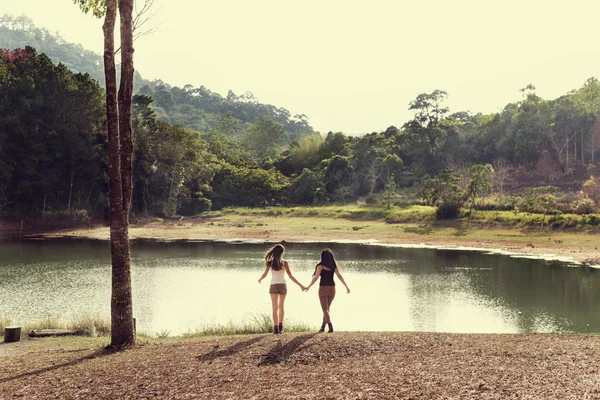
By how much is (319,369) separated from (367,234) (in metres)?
49.9

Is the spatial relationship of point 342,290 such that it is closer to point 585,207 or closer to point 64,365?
point 64,365

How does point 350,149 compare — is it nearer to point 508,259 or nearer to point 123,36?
point 508,259

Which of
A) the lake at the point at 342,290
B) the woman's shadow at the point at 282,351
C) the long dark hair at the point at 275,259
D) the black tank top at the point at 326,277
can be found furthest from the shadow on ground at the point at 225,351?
the lake at the point at 342,290

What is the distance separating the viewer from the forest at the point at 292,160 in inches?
2502

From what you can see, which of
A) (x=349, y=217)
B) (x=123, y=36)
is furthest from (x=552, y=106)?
(x=123, y=36)

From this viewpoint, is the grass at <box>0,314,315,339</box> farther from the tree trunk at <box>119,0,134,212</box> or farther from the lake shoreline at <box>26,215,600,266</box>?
the lake shoreline at <box>26,215,600,266</box>

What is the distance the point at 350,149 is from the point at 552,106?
112 feet

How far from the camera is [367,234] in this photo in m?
59.7

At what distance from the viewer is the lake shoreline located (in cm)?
4666

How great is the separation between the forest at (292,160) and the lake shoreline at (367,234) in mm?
5272

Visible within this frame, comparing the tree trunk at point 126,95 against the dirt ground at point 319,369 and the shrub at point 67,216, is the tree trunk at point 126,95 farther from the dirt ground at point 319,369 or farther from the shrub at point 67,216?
the shrub at point 67,216

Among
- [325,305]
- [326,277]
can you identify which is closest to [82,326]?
[325,305]

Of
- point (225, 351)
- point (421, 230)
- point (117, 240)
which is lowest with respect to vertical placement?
point (421, 230)

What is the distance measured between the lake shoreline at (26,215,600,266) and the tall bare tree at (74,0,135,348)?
3516cm
